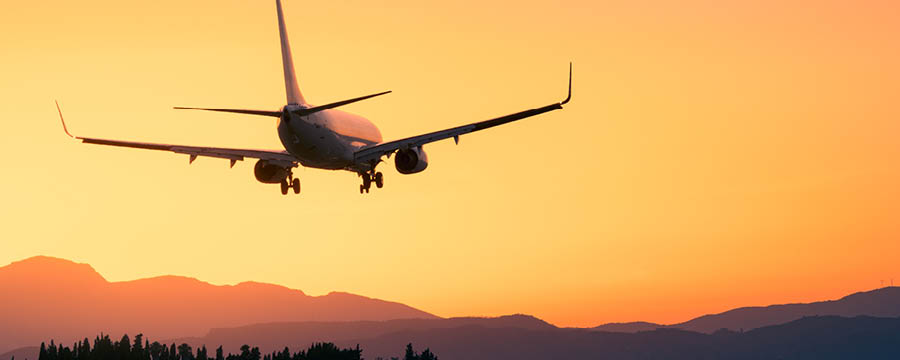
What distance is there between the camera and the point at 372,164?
10312 centimetres

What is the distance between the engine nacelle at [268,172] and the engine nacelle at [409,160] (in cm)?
894

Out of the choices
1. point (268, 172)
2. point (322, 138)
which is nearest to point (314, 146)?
point (322, 138)

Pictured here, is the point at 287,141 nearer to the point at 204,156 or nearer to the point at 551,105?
the point at 204,156

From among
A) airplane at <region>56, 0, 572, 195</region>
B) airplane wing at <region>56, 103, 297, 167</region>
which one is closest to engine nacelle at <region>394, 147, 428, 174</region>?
airplane at <region>56, 0, 572, 195</region>

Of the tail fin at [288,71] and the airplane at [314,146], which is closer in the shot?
the airplane at [314,146]

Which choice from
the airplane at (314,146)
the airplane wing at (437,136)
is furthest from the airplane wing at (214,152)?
the airplane wing at (437,136)

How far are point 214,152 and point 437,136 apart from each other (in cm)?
1738

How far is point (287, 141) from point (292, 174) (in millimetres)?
9067

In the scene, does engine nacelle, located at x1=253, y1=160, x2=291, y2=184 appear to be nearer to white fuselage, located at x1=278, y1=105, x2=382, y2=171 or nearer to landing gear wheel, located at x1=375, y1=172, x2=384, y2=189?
white fuselage, located at x1=278, y1=105, x2=382, y2=171

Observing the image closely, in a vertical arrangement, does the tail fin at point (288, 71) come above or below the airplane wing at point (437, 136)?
above

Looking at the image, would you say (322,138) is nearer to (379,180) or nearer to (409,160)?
(409,160)

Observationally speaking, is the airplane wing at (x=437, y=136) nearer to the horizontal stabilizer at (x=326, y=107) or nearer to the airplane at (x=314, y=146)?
the airplane at (x=314, y=146)

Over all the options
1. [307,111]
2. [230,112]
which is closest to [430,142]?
[307,111]

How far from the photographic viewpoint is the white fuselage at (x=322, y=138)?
95625 mm
